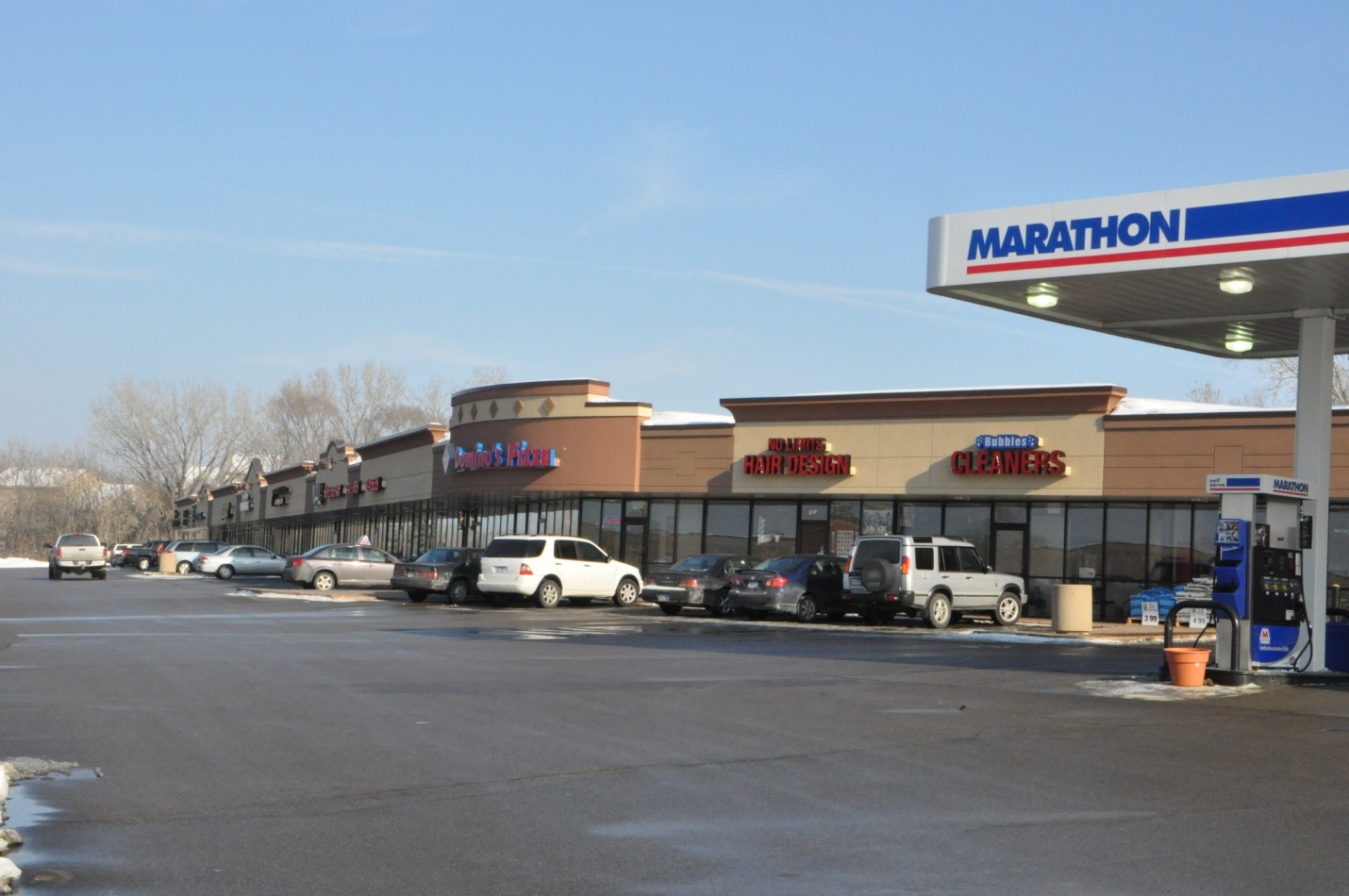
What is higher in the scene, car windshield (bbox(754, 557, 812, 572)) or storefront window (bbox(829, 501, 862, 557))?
storefront window (bbox(829, 501, 862, 557))

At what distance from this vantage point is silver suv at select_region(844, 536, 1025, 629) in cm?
2912

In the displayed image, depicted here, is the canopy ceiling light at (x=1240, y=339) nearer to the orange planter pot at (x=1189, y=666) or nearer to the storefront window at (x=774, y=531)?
the orange planter pot at (x=1189, y=666)

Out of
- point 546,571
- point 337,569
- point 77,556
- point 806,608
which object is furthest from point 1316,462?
point 77,556

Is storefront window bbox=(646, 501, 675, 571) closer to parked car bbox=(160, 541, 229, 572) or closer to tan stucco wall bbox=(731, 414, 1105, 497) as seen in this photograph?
tan stucco wall bbox=(731, 414, 1105, 497)

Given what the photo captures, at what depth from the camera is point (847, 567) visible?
1204 inches

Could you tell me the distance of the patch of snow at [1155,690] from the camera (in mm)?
A: 15500

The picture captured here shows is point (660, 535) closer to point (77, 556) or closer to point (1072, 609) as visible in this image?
point (1072, 609)

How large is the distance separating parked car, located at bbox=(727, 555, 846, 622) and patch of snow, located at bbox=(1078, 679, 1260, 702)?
13.7 metres

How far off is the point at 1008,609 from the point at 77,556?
4013 centimetres

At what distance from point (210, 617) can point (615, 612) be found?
31.8ft

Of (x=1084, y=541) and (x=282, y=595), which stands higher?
(x=1084, y=541)

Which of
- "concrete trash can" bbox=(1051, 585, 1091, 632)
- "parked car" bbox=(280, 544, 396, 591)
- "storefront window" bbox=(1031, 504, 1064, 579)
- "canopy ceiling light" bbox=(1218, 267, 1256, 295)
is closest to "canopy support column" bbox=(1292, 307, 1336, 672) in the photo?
"canopy ceiling light" bbox=(1218, 267, 1256, 295)

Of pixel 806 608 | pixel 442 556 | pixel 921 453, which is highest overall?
pixel 921 453

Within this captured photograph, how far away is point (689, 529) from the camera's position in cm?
4162
